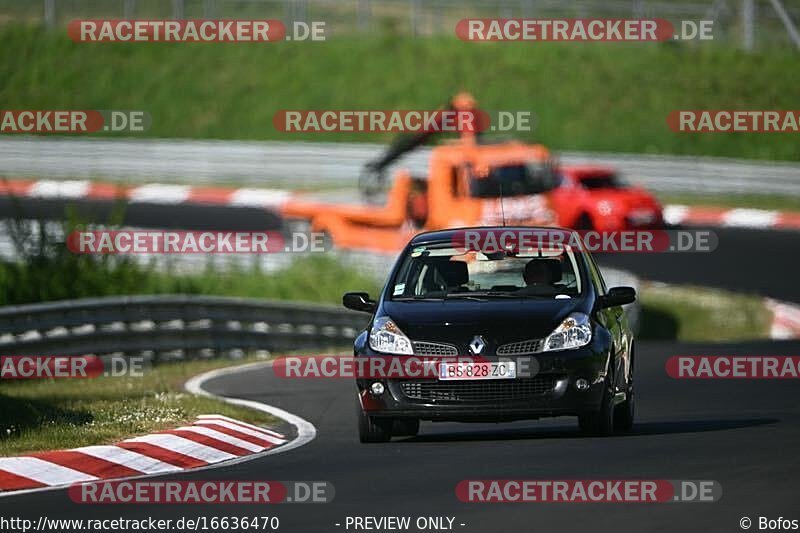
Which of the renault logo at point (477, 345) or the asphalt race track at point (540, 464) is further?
the renault logo at point (477, 345)

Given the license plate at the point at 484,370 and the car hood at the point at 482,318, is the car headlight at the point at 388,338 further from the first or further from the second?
the license plate at the point at 484,370

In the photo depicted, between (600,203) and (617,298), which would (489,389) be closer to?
(617,298)

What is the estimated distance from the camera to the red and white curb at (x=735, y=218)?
115 ft

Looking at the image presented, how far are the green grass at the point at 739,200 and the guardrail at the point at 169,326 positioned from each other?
15223 millimetres

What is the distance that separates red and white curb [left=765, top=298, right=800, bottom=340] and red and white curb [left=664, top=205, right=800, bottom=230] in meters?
8.21

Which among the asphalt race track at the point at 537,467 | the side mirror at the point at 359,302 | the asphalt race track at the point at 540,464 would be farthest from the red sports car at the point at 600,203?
the side mirror at the point at 359,302

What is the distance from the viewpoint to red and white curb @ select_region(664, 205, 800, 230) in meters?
35.1

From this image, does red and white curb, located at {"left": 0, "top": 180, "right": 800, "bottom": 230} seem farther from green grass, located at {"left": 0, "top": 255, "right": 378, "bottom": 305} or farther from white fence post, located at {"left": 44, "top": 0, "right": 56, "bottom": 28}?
green grass, located at {"left": 0, "top": 255, "right": 378, "bottom": 305}

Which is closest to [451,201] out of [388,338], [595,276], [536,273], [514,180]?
[514,180]

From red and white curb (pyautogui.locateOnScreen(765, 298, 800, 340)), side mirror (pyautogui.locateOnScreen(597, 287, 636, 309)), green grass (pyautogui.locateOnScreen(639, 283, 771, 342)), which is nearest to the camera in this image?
side mirror (pyautogui.locateOnScreen(597, 287, 636, 309))

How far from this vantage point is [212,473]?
Result: 1095cm

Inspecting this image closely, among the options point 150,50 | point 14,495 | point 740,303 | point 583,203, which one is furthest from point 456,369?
point 150,50

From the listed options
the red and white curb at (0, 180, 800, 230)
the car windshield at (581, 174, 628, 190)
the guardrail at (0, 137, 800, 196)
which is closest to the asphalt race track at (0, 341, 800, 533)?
the car windshield at (581, 174, 628, 190)

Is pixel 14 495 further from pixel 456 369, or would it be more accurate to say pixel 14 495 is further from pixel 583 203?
pixel 583 203
